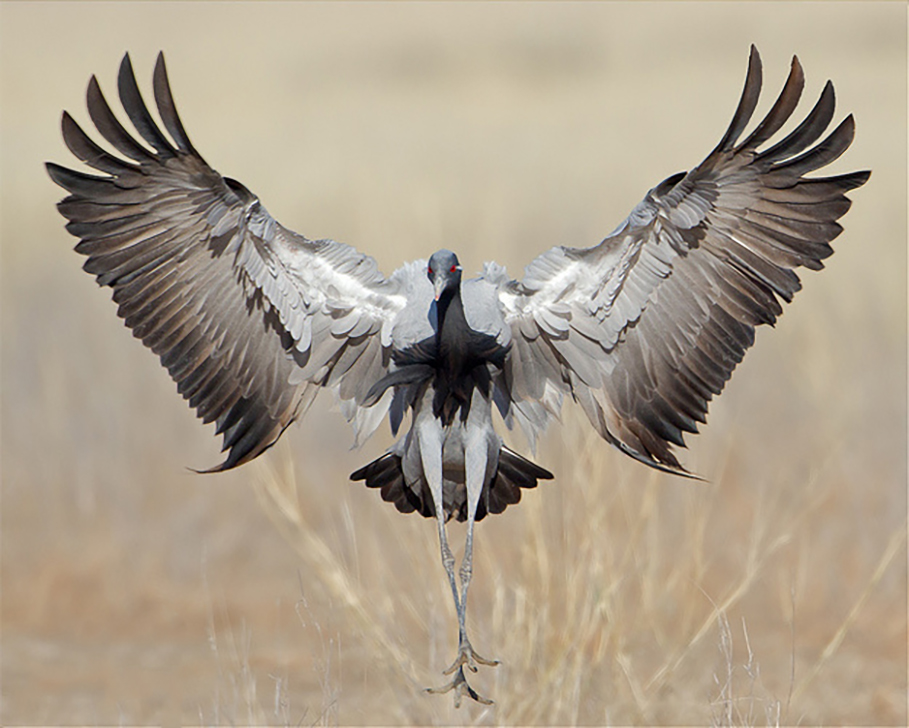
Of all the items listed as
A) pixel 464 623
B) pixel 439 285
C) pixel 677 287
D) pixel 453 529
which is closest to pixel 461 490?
pixel 464 623

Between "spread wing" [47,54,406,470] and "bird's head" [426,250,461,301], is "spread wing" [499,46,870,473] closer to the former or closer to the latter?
"bird's head" [426,250,461,301]

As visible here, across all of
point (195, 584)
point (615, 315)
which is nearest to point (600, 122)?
point (195, 584)

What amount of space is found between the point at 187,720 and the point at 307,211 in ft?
19.9

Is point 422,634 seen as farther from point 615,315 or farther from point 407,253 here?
point 615,315

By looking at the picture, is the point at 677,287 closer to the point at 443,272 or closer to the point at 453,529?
the point at 443,272

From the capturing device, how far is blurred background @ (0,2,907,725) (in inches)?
220

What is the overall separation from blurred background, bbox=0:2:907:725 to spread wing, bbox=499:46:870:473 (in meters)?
0.76

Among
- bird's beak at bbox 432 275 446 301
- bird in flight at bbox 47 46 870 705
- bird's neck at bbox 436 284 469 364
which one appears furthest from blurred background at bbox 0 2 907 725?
bird's beak at bbox 432 275 446 301

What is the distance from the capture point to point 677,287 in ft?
14.9

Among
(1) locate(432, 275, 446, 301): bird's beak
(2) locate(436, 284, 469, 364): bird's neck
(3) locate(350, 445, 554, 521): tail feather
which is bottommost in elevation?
(3) locate(350, 445, 554, 521): tail feather

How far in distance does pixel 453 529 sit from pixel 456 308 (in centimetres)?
380

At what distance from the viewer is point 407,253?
8.68 m

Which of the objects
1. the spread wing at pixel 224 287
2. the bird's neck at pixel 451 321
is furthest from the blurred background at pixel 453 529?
the bird's neck at pixel 451 321

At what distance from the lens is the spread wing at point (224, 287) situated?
14.2 ft
